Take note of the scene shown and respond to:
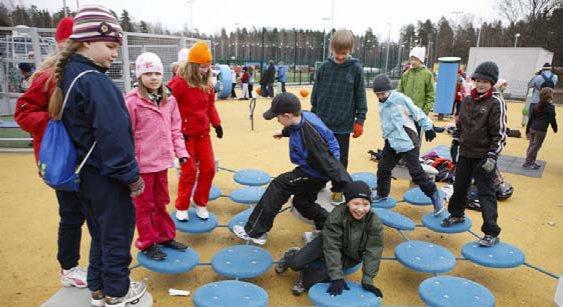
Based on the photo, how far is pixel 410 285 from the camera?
3.39m

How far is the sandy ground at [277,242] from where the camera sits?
126 inches

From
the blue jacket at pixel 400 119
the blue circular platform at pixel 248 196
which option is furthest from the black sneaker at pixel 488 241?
the blue circular platform at pixel 248 196

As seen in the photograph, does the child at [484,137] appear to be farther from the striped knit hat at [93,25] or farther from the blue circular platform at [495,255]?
the striped knit hat at [93,25]

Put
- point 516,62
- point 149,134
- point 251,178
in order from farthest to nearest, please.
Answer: point 516,62, point 251,178, point 149,134

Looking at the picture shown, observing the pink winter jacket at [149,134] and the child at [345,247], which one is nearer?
the child at [345,247]

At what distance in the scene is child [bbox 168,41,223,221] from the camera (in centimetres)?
373

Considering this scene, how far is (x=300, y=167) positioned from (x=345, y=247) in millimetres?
810

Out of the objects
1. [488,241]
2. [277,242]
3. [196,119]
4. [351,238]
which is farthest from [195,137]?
[488,241]

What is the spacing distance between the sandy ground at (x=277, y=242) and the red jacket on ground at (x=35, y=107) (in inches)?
56.5

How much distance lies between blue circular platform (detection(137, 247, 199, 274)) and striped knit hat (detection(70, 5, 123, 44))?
1.75 metres

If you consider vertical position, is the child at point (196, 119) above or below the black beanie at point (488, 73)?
below

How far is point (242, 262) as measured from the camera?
10.5 feet

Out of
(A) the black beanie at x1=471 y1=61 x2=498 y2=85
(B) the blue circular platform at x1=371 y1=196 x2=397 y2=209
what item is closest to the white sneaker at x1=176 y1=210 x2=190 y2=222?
(B) the blue circular platform at x1=371 y1=196 x2=397 y2=209

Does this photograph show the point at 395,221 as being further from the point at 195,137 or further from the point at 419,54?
the point at 419,54
